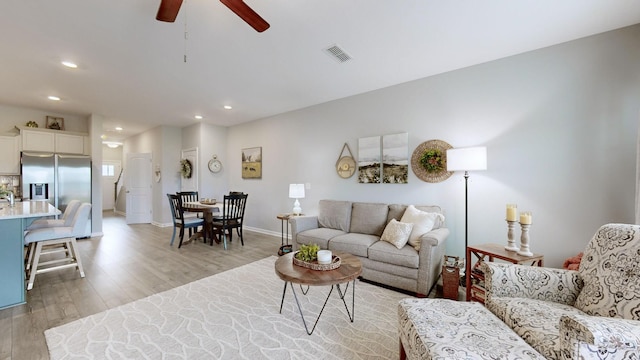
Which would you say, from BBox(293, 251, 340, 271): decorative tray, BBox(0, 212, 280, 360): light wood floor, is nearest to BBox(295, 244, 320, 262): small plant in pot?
BBox(293, 251, 340, 271): decorative tray

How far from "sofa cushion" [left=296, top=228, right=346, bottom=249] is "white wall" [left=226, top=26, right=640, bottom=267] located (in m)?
0.87

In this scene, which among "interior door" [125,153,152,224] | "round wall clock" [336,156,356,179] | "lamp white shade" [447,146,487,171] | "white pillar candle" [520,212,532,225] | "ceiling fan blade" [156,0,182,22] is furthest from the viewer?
"interior door" [125,153,152,224]

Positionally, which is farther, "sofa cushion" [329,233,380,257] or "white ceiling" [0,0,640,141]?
"sofa cushion" [329,233,380,257]

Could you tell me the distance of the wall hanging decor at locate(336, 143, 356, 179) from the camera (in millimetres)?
4250

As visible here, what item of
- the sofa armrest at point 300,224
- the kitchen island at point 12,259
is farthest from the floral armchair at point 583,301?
the kitchen island at point 12,259

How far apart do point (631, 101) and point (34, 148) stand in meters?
9.00

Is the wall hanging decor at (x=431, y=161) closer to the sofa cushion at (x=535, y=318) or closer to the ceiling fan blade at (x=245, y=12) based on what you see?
the sofa cushion at (x=535, y=318)

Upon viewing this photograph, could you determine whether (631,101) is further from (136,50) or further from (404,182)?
(136,50)

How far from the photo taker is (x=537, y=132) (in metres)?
2.79

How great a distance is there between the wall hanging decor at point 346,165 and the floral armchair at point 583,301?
2684 mm

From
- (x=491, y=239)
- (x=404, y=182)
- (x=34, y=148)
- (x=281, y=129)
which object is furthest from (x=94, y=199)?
(x=491, y=239)

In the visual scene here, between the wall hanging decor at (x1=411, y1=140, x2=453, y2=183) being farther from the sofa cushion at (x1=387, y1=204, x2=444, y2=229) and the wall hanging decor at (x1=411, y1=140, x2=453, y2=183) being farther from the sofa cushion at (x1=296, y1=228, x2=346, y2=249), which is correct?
the sofa cushion at (x1=296, y1=228, x2=346, y2=249)

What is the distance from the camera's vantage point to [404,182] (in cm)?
370

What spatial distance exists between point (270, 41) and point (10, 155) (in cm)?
595
